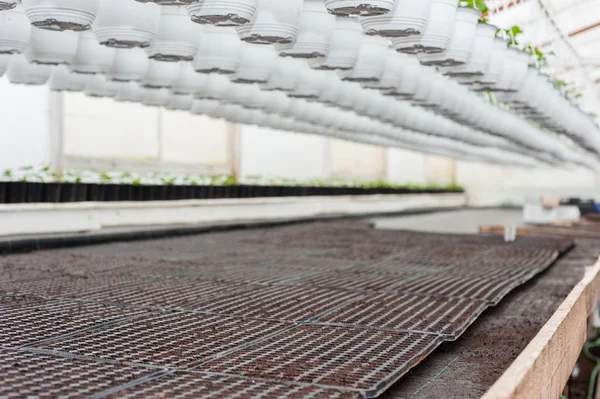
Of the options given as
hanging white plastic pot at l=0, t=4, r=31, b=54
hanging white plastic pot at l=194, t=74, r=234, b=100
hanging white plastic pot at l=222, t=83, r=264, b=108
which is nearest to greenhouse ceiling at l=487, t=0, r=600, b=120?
hanging white plastic pot at l=222, t=83, r=264, b=108

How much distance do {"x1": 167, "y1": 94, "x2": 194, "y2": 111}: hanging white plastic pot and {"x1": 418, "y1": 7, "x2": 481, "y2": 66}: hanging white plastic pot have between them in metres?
3.81

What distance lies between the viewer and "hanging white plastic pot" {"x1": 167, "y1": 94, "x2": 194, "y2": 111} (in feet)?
22.5

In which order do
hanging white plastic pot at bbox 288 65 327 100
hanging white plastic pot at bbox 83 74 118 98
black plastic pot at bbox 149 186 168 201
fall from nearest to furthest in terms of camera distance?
hanging white plastic pot at bbox 288 65 327 100 < hanging white plastic pot at bbox 83 74 118 98 < black plastic pot at bbox 149 186 168 201

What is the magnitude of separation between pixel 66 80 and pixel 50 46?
1.75 meters

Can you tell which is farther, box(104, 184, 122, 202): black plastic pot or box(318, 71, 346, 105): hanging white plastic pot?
box(104, 184, 122, 202): black plastic pot

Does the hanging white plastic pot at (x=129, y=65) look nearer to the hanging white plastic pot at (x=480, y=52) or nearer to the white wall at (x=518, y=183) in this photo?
the hanging white plastic pot at (x=480, y=52)

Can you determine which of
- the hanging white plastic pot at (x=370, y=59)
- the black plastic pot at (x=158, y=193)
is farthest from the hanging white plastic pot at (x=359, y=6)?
the black plastic pot at (x=158, y=193)

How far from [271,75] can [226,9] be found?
242 centimetres

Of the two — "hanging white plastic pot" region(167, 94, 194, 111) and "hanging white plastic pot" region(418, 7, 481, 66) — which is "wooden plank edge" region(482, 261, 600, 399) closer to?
"hanging white plastic pot" region(418, 7, 481, 66)

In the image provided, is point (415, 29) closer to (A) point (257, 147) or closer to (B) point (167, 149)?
(B) point (167, 149)

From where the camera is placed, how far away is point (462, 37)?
342 cm

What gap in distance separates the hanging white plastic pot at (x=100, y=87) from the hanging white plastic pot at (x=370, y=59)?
241 centimetres

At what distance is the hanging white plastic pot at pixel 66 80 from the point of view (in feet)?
17.0

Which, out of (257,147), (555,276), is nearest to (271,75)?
(555,276)
